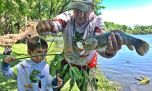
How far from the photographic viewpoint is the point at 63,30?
19.2 ft

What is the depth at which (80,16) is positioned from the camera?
550 centimetres

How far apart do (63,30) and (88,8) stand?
803 millimetres

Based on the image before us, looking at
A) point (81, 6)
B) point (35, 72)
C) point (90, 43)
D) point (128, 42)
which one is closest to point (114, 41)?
point (128, 42)

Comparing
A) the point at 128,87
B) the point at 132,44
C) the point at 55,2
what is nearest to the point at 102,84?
the point at 128,87

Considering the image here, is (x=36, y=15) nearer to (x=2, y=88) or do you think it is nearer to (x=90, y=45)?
(x=2, y=88)

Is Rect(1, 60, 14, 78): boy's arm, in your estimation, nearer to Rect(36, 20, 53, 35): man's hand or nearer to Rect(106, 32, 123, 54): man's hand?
Rect(36, 20, 53, 35): man's hand

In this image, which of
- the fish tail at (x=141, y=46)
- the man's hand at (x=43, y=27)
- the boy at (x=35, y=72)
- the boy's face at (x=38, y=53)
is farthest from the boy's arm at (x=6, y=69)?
the fish tail at (x=141, y=46)

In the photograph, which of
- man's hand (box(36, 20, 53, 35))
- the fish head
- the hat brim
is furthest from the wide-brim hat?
the fish head

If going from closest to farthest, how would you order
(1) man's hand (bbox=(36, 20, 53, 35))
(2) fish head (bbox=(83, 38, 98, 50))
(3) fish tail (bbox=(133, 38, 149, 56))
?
(2) fish head (bbox=(83, 38, 98, 50)), (3) fish tail (bbox=(133, 38, 149, 56)), (1) man's hand (bbox=(36, 20, 53, 35))

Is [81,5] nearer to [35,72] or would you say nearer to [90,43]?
[90,43]

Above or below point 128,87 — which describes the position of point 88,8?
above

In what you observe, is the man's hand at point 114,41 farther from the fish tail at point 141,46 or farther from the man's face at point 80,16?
the man's face at point 80,16

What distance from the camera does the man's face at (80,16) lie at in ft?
17.5

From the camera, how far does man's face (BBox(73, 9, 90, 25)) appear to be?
5.34 m
